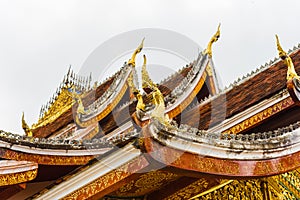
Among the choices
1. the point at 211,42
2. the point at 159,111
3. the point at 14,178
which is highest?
the point at 211,42

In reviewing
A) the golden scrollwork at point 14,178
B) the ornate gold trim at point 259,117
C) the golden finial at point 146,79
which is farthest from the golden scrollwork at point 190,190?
the golden scrollwork at point 14,178

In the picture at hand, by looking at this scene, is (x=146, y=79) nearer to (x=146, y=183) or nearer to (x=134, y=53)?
(x=146, y=183)

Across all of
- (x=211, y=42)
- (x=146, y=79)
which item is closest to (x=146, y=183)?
(x=146, y=79)

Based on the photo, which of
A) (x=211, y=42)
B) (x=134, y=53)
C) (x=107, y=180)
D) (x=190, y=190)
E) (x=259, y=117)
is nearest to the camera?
(x=107, y=180)

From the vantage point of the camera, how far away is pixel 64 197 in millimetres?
4793

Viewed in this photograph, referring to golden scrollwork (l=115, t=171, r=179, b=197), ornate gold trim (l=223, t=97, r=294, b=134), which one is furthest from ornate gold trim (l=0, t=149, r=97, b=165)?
ornate gold trim (l=223, t=97, r=294, b=134)

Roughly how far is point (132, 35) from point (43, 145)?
545 cm

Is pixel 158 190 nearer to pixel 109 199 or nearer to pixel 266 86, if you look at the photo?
pixel 109 199

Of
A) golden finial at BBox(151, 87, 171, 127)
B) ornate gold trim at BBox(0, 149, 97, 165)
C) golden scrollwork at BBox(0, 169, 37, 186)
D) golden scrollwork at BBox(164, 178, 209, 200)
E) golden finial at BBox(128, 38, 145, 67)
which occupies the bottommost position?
golden scrollwork at BBox(164, 178, 209, 200)

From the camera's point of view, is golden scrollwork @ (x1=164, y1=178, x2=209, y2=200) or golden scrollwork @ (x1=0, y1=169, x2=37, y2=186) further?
golden scrollwork @ (x1=0, y1=169, x2=37, y2=186)

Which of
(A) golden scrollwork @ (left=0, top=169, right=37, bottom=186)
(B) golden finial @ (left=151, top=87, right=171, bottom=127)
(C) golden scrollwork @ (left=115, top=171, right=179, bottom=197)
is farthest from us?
(A) golden scrollwork @ (left=0, top=169, right=37, bottom=186)

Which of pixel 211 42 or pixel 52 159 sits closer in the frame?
pixel 52 159

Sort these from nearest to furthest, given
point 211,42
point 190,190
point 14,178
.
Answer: point 190,190
point 14,178
point 211,42

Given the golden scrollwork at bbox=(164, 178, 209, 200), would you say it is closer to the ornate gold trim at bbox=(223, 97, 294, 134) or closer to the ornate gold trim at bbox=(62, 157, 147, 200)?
the ornate gold trim at bbox=(62, 157, 147, 200)
